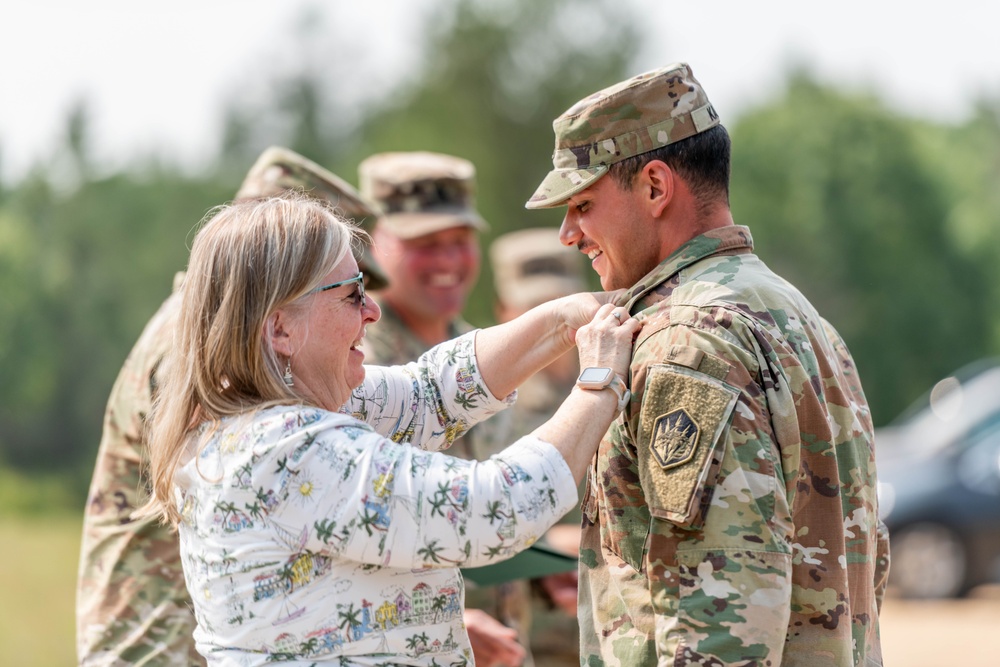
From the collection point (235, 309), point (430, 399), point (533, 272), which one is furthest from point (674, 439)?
point (533, 272)

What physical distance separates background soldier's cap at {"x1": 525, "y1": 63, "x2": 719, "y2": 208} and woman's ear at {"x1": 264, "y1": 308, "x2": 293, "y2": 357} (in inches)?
27.2

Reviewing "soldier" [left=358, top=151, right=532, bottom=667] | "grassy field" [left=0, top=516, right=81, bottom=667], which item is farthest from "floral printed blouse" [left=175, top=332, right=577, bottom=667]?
"grassy field" [left=0, top=516, right=81, bottom=667]

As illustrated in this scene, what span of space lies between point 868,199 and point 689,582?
3409 centimetres

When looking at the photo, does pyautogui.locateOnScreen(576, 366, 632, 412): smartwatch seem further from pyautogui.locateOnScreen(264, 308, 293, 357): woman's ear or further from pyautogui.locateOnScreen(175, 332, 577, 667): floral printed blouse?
pyautogui.locateOnScreen(264, 308, 293, 357): woman's ear

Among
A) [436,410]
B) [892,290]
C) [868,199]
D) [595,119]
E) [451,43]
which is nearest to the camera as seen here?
[595,119]

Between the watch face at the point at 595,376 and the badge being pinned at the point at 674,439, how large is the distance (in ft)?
0.49

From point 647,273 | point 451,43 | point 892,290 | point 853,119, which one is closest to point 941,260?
point 892,290

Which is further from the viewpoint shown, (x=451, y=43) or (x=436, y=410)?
(x=451, y=43)

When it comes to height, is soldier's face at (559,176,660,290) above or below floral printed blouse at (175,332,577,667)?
above

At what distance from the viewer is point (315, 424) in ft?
8.44

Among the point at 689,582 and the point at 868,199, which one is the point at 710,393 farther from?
the point at 868,199

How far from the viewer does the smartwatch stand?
8.74 ft

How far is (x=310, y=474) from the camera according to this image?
2.52 meters

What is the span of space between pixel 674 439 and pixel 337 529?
740 millimetres
